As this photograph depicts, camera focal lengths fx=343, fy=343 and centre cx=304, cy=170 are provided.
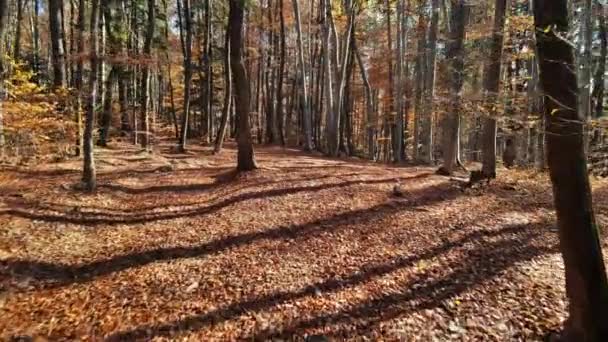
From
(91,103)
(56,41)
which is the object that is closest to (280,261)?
(91,103)

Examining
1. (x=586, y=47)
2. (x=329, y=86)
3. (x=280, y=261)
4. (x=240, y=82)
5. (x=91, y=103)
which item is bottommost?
(x=280, y=261)

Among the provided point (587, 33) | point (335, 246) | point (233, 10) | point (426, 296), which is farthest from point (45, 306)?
point (587, 33)

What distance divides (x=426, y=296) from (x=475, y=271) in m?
0.86

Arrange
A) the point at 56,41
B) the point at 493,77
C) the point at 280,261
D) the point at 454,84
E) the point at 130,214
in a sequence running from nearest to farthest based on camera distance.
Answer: the point at 280,261
the point at 130,214
the point at 493,77
the point at 454,84
the point at 56,41

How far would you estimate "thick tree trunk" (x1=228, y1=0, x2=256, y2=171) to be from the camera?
27.5 feet

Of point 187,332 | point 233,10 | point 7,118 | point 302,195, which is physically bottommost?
point 187,332

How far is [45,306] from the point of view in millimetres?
3488

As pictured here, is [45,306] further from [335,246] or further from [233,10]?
[233,10]

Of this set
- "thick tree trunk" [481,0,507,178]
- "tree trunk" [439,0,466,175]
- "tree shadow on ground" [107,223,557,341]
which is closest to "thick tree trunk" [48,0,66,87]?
"tree shadow on ground" [107,223,557,341]

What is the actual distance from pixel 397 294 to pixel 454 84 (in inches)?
245

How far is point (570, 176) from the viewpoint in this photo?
104 inches

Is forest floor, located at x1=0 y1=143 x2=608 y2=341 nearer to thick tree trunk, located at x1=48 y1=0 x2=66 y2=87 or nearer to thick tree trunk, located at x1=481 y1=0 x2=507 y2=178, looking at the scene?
thick tree trunk, located at x1=481 y1=0 x2=507 y2=178

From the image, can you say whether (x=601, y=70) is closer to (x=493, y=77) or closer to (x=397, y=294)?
(x=493, y=77)

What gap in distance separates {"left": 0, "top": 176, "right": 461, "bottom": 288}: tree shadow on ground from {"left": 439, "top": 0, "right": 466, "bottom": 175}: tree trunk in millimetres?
2533
